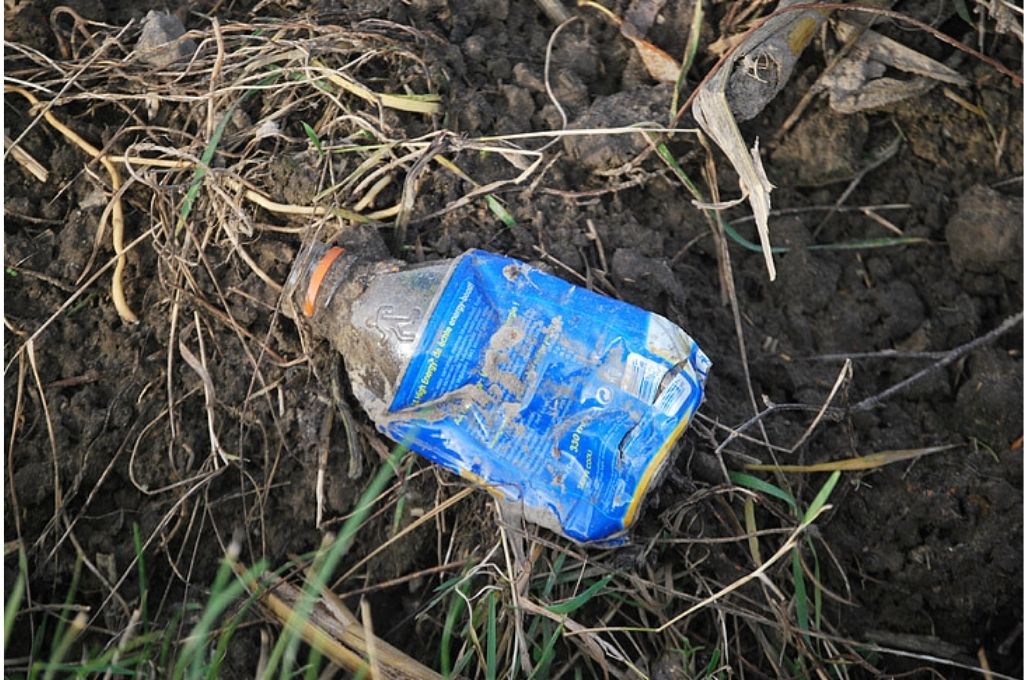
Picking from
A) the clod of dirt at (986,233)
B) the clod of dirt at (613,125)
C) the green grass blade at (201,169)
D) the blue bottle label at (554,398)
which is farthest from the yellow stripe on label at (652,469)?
the green grass blade at (201,169)

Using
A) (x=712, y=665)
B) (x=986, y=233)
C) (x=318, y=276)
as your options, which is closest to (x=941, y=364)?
(x=986, y=233)

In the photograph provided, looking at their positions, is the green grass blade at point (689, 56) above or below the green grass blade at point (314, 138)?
above

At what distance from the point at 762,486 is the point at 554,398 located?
411mm

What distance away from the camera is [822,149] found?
1.79 m

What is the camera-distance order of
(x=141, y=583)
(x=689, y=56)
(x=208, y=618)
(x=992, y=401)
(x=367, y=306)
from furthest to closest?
(x=689, y=56), (x=992, y=401), (x=367, y=306), (x=141, y=583), (x=208, y=618)

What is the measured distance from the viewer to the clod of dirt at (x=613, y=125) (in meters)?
1.74

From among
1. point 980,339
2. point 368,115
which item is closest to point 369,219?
point 368,115

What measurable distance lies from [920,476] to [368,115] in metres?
1.24

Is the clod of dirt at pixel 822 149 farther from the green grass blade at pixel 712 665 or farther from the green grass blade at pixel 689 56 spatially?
the green grass blade at pixel 712 665

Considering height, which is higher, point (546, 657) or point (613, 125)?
point (613, 125)

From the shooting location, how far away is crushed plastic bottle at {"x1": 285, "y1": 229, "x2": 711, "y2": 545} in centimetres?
150

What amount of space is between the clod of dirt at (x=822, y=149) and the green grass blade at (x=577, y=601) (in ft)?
2.92

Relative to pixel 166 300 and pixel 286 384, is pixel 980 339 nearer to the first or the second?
pixel 286 384

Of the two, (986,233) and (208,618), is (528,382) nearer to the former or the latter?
(208,618)
